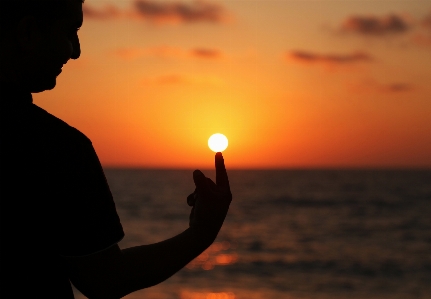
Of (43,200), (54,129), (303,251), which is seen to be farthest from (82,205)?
(303,251)

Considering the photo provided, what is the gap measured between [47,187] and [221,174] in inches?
21.3

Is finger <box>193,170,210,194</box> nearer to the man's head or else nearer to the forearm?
the forearm

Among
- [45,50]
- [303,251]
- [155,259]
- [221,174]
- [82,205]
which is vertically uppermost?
[303,251]

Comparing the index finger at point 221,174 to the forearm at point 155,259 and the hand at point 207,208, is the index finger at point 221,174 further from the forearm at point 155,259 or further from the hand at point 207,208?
the forearm at point 155,259

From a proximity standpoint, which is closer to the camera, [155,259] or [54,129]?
[54,129]

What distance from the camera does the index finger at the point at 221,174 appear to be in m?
1.99

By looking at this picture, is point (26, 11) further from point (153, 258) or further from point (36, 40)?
point (153, 258)

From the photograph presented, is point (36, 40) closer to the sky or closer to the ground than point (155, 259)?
closer to the sky

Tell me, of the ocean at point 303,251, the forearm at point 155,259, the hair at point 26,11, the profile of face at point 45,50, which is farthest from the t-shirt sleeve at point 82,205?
the ocean at point 303,251

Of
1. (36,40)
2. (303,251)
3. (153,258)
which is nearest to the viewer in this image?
(36,40)

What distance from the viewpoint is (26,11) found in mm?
1732

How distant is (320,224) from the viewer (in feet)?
134

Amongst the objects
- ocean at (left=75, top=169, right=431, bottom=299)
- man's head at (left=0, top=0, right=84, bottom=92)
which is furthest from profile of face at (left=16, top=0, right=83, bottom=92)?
ocean at (left=75, top=169, right=431, bottom=299)

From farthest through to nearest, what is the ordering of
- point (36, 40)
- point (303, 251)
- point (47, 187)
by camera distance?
point (303, 251)
point (36, 40)
point (47, 187)
